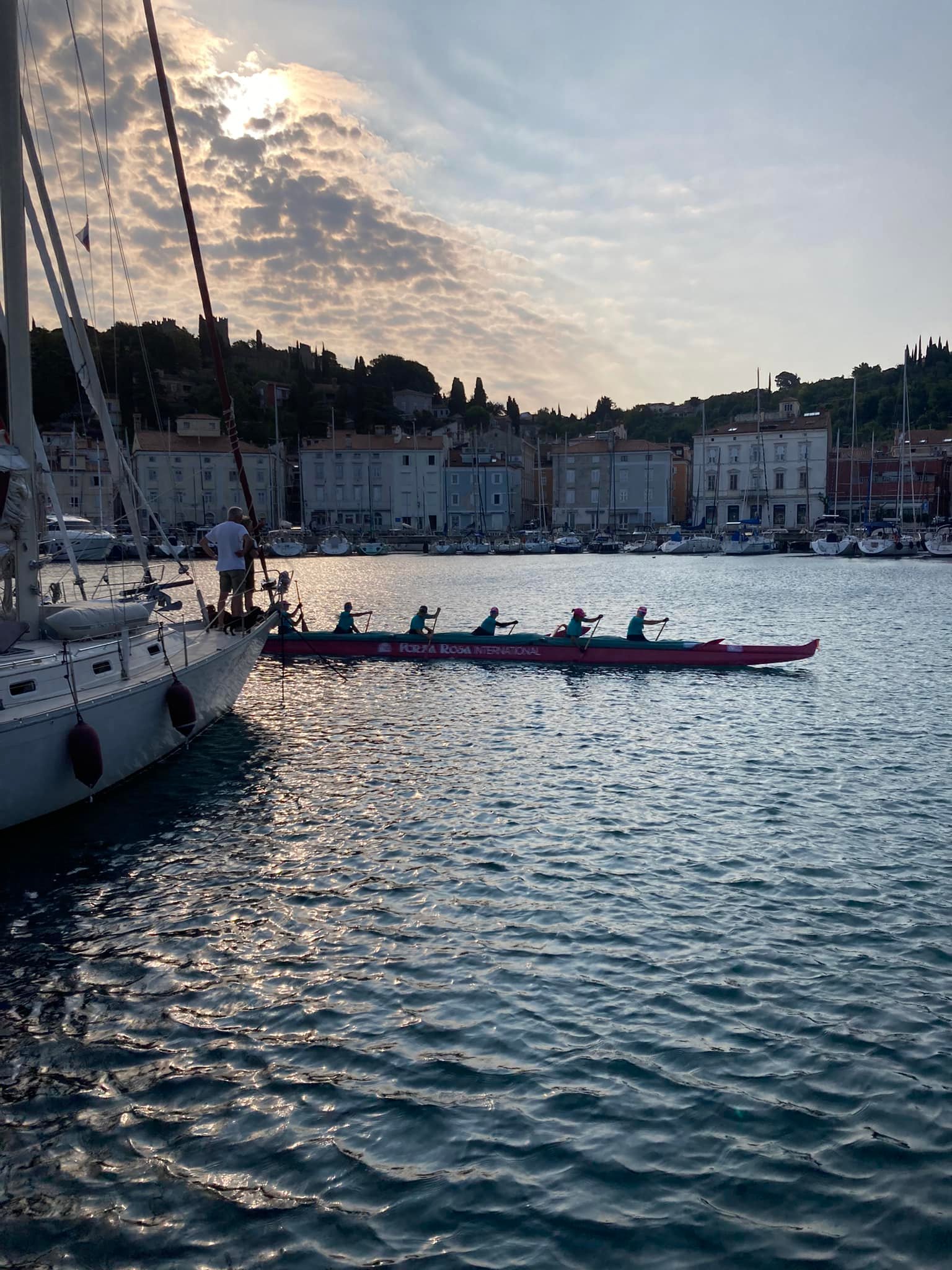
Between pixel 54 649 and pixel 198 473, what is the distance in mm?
96760

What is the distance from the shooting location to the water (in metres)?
5.70

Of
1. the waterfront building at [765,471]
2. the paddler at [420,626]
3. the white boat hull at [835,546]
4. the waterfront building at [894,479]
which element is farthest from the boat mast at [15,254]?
the waterfront building at [765,471]

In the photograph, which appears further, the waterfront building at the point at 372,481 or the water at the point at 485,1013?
the waterfront building at the point at 372,481

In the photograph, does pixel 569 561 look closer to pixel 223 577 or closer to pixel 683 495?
pixel 683 495

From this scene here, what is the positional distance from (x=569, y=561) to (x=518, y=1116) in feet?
268

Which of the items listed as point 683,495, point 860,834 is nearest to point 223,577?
point 860,834

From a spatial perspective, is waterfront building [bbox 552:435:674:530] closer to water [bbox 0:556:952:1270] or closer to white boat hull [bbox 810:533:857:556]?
white boat hull [bbox 810:533:857:556]

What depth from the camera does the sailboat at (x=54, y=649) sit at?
11.3 metres

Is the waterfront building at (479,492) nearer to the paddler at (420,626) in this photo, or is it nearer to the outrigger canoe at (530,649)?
the paddler at (420,626)

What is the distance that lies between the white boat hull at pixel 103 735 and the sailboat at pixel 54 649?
2 centimetres

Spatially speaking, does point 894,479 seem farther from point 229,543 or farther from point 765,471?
point 229,543

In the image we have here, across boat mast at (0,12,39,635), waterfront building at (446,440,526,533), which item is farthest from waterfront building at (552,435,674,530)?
boat mast at (0,12,39,635)

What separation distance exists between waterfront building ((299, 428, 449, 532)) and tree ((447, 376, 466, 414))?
36.2m

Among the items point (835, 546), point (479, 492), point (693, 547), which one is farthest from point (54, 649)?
point (479, 492)
